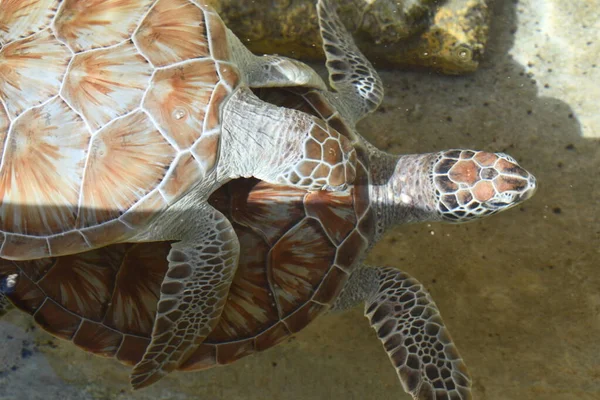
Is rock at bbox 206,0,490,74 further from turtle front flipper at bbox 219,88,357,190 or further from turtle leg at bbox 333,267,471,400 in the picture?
turtle leg at bbox 333,267,471,400

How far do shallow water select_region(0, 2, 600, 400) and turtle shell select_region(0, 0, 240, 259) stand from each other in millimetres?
1509

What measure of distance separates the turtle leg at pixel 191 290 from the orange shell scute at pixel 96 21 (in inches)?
36.9

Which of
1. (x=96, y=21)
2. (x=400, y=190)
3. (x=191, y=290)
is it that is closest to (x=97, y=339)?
(x=191, y=290)

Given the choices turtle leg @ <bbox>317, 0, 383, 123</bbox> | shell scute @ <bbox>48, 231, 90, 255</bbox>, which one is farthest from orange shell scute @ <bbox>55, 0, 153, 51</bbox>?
turtle leg @ <bbox>317, 0, 383, 123</bbox>

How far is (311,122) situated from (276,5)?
125 cm

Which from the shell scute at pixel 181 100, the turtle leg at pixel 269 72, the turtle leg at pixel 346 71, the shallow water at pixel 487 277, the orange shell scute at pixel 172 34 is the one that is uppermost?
the orange shell scute at pixel 172 34

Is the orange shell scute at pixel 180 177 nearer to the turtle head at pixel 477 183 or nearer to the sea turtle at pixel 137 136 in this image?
the sea turtle at pixel 137 136

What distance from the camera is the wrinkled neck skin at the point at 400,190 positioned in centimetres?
289

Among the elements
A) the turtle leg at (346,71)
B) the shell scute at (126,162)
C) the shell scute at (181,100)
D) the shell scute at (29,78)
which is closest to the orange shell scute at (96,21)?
the shell scute at (29,78)

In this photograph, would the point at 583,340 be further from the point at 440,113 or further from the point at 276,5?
the point at 276,5

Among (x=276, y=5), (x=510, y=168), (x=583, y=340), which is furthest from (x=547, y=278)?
(x=276, y=5)

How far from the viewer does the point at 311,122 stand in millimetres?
2486

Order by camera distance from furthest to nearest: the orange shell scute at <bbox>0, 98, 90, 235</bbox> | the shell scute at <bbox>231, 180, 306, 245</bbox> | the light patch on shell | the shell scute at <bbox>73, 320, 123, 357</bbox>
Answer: the light patch on shell < the shell scute at <bbox>73, 320, 123, 357</bbox> < the shell scute at <bbox>231, 180, 306, 245</bbox> < the orange shell scute at <bbox>0, 98, 90, 235</bbox>

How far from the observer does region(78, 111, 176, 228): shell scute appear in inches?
90.4
